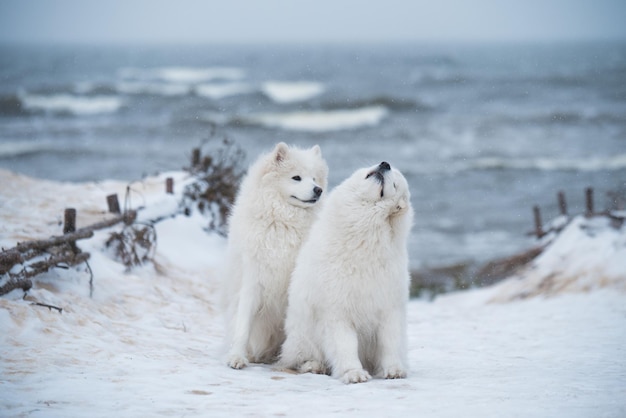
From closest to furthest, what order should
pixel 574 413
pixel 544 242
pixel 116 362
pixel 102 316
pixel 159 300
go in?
pixel 574 413
pixel 116 362
pixel 102 316
pixel 159 300
pixel 544 242

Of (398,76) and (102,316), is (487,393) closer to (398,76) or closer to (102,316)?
(102,316)

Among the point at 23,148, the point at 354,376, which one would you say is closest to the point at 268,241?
the point at 354,376

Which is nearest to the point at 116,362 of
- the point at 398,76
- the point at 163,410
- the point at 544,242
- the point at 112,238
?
the point at 163,410

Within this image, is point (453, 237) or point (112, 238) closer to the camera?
point (112, 238)

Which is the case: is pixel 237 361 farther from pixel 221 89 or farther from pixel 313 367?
pixel 221 89

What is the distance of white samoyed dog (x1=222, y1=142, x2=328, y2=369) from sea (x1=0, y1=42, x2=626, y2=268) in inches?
26.4

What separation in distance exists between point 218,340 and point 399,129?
27.4 meters

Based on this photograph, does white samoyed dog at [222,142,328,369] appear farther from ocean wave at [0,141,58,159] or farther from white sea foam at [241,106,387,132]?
white sea foam at [241,106,387,132]

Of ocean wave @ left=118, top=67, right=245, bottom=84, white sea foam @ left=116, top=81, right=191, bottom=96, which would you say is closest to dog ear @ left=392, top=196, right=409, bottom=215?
white sea foam @ left=116, top=81, right=191, bottom=96

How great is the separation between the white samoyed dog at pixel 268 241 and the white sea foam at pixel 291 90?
3858 centimetres

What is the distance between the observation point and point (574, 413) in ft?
12.2

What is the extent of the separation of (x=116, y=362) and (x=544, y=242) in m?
7.21

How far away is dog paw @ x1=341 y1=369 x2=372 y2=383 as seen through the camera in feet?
15.5

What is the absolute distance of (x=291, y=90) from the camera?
47.9 meters
